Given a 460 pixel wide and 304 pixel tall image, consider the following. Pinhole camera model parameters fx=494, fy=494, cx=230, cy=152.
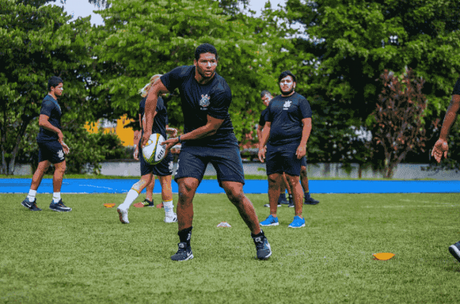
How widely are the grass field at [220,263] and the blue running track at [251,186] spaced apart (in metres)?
6.06

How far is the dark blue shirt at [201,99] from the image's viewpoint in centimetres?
414

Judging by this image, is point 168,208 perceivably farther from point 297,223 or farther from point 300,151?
point 300,151

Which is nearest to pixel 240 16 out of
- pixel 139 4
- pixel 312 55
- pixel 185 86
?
pixel 312 55

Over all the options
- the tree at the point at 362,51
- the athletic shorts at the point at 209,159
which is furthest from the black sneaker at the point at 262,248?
the tree at the point at 362,51

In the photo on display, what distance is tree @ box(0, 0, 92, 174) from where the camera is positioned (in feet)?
59.7

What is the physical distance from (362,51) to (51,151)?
21.3m

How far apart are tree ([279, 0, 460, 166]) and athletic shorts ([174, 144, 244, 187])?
22.9 metres

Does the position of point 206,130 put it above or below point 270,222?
above

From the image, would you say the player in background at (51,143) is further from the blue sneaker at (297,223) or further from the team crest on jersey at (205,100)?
the team crest on jersey at (205,100)

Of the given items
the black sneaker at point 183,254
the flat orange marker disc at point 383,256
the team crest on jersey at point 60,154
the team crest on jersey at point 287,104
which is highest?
the team crest on jersey at point 287,104

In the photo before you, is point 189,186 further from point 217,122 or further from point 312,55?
point 312,55

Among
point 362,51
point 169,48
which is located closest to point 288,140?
point 169,48

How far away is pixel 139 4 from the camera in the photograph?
20.5m

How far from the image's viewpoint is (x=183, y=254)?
13.7ft
